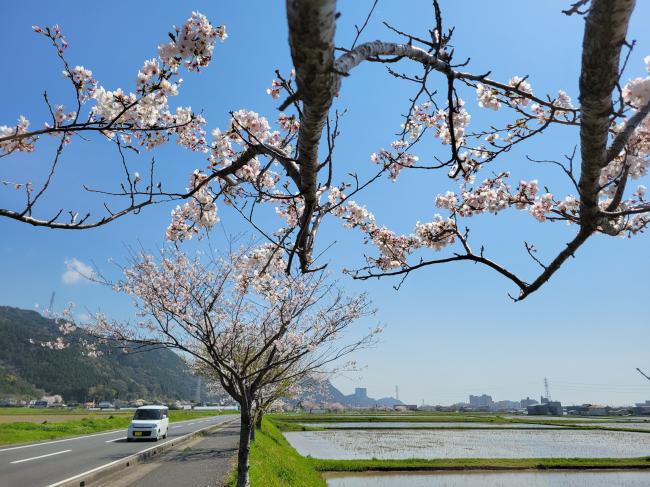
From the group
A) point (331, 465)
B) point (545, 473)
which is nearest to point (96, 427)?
point (331, 465)

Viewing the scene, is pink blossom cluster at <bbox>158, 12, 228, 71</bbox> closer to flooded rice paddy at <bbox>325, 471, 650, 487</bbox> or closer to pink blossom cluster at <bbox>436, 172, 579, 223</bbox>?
pink blossom cluster at <bbox>436, 172, 579, 223</bbox>

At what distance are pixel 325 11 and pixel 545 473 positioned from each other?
25645 mm

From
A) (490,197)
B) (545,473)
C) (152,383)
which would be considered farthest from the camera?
(152,383)

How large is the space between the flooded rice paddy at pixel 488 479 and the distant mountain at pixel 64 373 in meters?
95.7

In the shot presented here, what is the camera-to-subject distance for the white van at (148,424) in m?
20.7

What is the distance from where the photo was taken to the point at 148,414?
21.9 m

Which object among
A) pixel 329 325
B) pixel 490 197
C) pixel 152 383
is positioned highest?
pixel 490 197

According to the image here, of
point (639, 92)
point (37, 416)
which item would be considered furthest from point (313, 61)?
point (37, 416)

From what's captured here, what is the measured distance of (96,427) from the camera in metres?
27.9

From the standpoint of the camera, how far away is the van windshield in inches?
854

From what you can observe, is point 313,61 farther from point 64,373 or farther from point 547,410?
point 64,373

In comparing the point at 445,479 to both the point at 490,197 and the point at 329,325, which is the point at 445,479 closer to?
the point at 329,325

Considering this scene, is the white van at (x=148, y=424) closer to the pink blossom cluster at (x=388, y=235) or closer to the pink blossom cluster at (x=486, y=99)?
the pink blossom cluster at (x=388, y=235)

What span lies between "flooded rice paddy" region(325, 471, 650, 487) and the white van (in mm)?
8554
